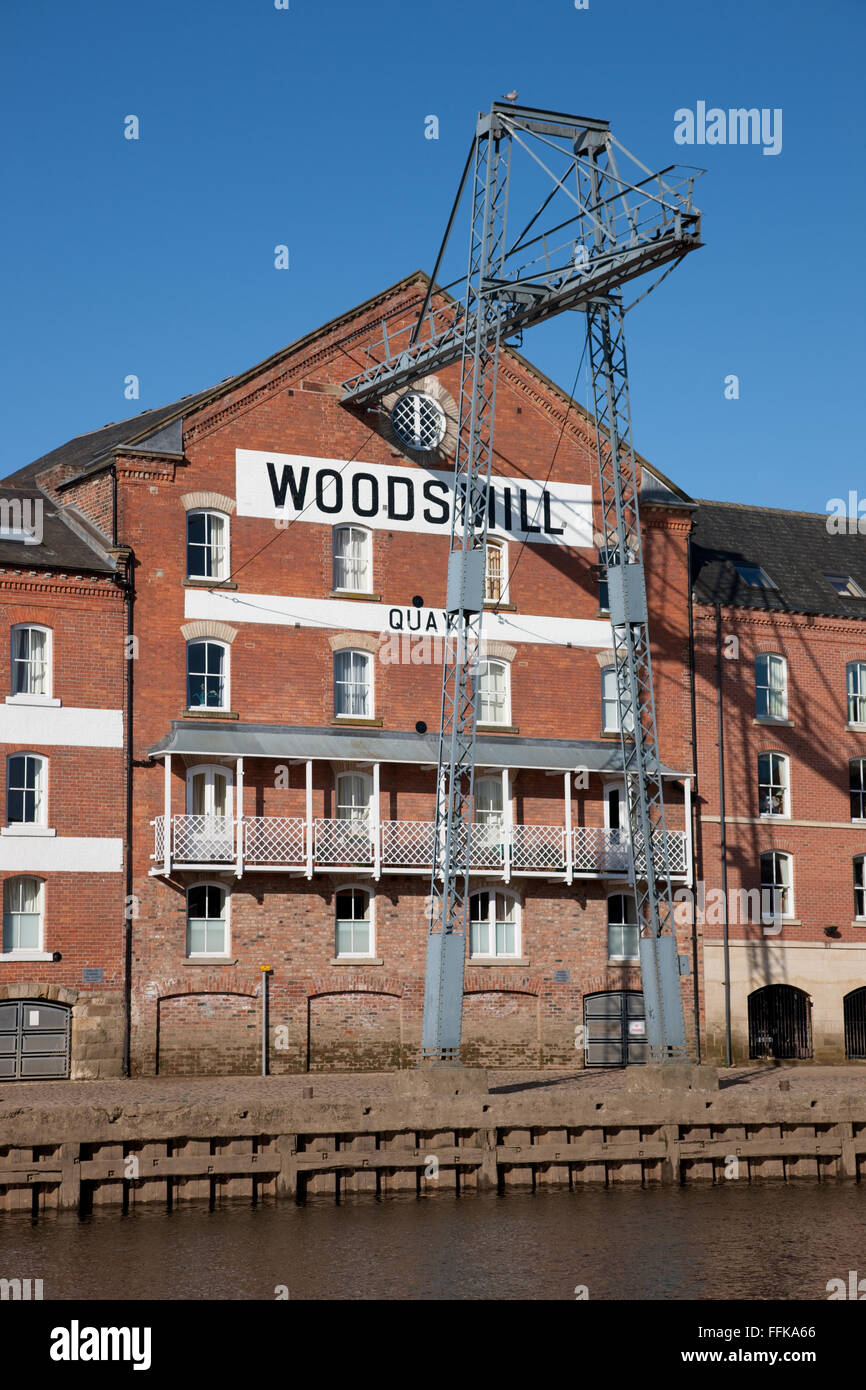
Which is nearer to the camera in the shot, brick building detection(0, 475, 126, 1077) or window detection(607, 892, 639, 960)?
brick building detection(0, 475, 126, 1077)

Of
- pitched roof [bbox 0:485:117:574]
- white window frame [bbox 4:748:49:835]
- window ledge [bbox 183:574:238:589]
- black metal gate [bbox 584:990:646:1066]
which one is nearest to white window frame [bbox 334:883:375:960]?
black metal gate [bbox 584:990:646:1066]

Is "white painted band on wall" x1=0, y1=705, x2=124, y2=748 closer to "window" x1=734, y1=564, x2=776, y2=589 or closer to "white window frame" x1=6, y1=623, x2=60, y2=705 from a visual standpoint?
"white window frame" x1=6, y1=623, x2=60, y2=705

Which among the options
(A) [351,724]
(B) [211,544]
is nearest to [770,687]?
(A) [351,724]

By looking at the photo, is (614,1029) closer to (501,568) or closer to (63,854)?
(501,568)

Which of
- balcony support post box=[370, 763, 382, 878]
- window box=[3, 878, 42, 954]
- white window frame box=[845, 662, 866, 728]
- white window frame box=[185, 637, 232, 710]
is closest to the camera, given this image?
window box=[3, 878, 42, 954]

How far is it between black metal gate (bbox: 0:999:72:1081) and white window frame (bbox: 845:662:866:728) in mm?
19982

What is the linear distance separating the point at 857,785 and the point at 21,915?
66.2ft

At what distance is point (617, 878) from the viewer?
1527 inches

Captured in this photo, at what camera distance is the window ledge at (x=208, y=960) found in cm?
3566

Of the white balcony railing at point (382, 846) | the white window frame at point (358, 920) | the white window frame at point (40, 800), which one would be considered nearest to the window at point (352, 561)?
the white balcony railing at point (382, 846)

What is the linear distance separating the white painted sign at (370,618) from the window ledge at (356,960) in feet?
22.6

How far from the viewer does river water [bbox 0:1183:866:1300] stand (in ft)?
72.0

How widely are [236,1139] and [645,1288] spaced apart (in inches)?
304
